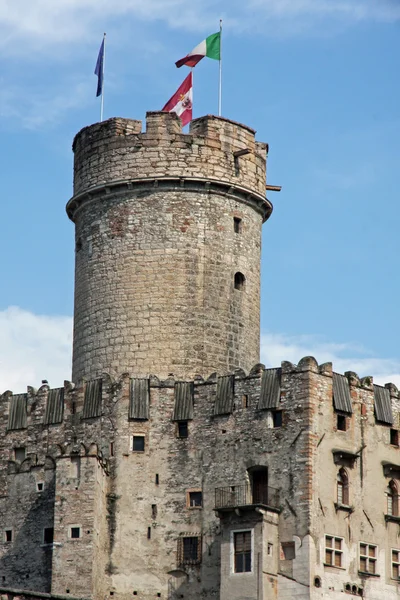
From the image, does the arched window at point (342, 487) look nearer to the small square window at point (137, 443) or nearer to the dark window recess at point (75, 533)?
the small square window at point (137, 443)

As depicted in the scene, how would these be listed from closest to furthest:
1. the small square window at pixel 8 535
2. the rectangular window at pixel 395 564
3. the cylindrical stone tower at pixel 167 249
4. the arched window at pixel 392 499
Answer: the rectangular window at pixel 395 564
the arched window at pixel 392 499
the small square window at pixel 8 535
the cylindrical stone tower at pixel 167 249

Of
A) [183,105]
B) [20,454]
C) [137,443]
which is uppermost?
[183,105]

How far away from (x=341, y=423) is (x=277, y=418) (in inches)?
117

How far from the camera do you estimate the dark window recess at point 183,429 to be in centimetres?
7825

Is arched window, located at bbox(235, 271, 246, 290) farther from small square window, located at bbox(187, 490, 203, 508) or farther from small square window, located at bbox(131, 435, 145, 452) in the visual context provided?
small square window, located at bbox(187, 490, 203, 508)

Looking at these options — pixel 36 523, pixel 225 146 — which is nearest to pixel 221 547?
pixel 36 523

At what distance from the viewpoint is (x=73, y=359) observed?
8369 cm

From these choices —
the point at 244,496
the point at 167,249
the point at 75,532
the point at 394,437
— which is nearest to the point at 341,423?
the point at 394,437

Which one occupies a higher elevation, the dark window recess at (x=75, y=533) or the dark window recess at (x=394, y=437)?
the dark window recess at (x=394, y=437)

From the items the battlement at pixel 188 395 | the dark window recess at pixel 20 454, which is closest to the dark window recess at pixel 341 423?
the battlement at pixel 188 395

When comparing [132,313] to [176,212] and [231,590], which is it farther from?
[231,590]

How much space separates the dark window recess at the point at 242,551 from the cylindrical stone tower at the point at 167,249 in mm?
9079

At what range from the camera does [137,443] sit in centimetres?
7838

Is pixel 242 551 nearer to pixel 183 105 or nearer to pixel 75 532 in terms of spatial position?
pixel 75 532
